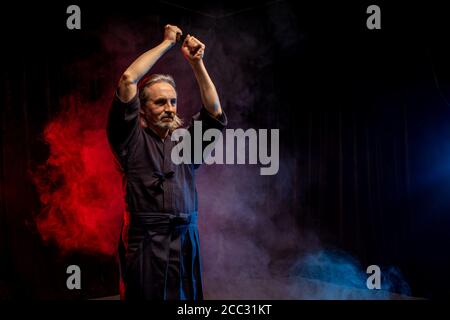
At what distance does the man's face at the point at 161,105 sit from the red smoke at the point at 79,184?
8.06 ft

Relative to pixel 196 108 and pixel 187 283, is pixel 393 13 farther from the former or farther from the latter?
pixel 187 283

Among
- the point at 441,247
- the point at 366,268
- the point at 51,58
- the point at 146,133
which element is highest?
the point at 51,58

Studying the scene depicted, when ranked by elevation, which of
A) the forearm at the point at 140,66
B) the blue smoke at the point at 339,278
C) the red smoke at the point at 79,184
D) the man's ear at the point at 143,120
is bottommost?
the blue smoke at the point at 339,278

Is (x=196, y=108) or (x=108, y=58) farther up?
(x=108, y=58)

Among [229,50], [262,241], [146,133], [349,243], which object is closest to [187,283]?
[146,133]

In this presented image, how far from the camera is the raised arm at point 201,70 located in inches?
80.5

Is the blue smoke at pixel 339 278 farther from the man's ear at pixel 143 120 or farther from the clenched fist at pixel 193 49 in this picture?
the clenched fist at pixel 193 49

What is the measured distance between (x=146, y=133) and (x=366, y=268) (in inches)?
143

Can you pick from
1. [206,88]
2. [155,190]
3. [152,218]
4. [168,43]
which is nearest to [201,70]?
[206,88]

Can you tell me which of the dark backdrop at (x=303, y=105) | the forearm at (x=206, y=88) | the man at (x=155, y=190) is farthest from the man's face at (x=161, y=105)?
the dark backdrop at (x=303, y=105)

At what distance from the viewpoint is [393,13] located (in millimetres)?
4504

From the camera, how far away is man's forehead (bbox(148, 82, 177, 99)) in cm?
209

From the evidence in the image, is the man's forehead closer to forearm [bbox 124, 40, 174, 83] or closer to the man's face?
the man's face

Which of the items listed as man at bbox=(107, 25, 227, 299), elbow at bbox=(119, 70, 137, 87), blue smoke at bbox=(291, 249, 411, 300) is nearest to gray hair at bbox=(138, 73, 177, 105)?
man at bbox=(107, 25, 227, 299)
